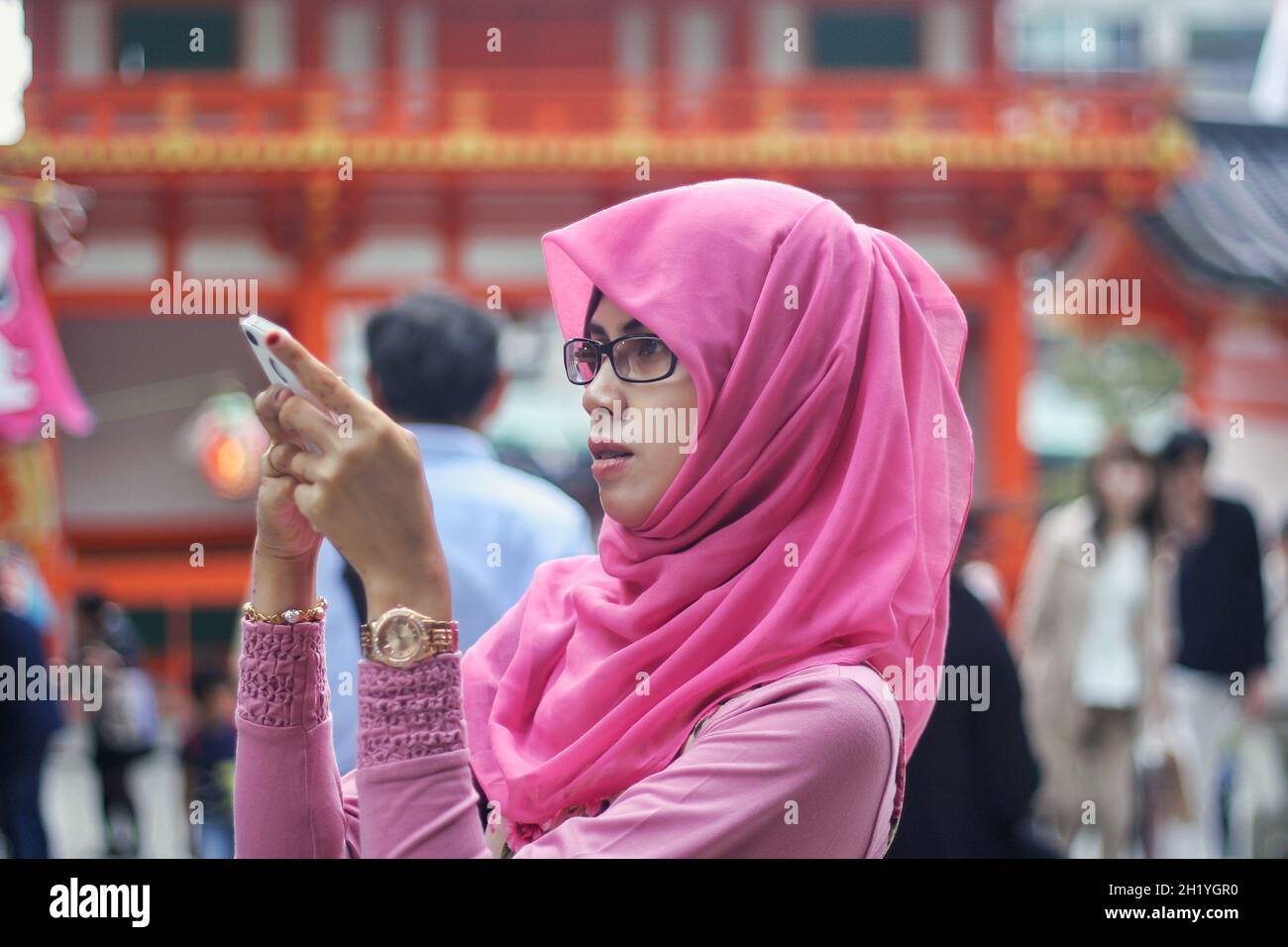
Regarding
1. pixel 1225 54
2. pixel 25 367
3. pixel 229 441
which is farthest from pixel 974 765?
pixel 1225 54

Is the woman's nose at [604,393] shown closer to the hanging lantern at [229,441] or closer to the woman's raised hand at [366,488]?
the woman's raised hand at [366,488]

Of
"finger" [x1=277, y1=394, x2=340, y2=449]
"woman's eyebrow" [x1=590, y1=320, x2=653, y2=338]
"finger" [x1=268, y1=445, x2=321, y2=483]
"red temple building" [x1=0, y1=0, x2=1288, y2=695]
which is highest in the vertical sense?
"red temple building" [x1=0, y1=0, x2=1288, y2=695]

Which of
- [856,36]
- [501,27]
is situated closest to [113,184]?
[501,27]

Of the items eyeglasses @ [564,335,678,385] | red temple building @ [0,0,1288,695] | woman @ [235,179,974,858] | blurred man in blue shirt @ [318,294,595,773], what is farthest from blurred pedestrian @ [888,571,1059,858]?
red temple building @ [0,0,1288,695]

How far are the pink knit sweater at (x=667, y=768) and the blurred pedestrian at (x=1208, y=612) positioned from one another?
283cm

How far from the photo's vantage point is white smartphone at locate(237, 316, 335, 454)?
875 mm

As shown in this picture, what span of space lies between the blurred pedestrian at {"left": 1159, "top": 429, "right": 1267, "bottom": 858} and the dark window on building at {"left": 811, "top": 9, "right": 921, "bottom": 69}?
4948mm

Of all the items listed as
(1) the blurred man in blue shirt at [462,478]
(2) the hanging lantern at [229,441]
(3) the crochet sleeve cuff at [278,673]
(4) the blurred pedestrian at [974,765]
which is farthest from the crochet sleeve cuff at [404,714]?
(2) the hanging lantern at [229,441]

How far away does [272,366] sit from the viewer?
885mm

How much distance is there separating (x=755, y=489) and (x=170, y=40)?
8.03 meters

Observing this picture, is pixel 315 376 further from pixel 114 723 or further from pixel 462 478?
pixel 114 723

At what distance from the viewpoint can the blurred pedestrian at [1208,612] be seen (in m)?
3.61

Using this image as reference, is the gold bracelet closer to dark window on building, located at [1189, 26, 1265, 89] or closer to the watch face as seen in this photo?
the watch face

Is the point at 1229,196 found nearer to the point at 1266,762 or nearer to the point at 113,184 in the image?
the point at 1266,762
